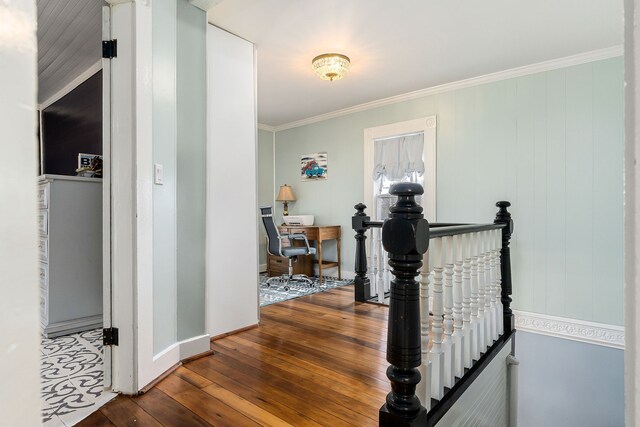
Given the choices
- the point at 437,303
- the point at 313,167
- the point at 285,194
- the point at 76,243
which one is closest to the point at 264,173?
the point at 285,194

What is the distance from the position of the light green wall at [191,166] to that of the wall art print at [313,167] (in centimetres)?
311

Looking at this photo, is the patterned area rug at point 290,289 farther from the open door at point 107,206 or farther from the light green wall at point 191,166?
the open door at point 107,206

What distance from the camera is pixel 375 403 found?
1.63 meters

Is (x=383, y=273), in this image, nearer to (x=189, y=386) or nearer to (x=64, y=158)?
(x=189, y=386)

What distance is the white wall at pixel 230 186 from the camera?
248cm

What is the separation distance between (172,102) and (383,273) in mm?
2640

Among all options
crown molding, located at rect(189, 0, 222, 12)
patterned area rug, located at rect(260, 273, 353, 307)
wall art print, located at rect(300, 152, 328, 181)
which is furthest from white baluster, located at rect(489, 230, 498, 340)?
wall art print, located at rect(300, 152, 328, 181)

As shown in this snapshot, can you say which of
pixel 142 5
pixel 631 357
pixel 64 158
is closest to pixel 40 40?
pixel 64 158

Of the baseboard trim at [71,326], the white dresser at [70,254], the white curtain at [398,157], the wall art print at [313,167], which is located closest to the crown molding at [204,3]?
the white dresser at [70,254]

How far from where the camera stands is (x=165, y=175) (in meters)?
1.97

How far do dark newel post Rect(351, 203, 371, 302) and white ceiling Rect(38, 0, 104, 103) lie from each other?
2831 mm

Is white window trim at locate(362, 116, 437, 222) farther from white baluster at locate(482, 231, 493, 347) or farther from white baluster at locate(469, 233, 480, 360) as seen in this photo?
white baluster at locate(469, 233, 480, 360)

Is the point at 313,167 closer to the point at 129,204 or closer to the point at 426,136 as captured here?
the point at 426,136

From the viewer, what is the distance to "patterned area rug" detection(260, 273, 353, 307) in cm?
376
